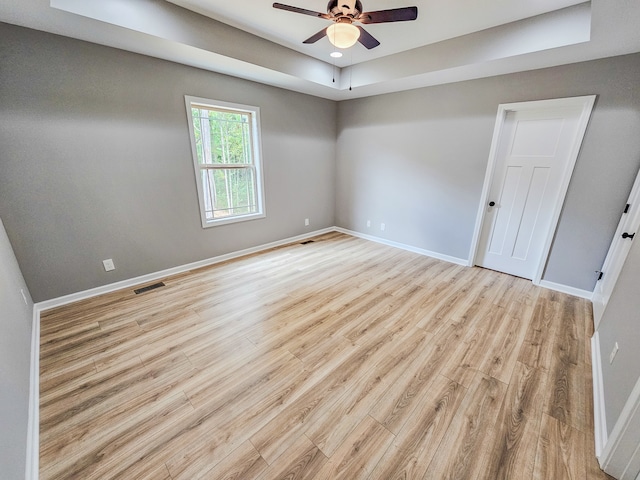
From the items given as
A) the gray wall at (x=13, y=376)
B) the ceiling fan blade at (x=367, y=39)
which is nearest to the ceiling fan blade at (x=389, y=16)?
the ceiling fan blade at (x=367, y=39)

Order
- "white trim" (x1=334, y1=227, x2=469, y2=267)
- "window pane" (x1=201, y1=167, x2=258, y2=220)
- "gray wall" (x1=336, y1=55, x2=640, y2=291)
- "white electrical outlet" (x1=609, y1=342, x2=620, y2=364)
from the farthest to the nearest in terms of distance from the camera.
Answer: "white trim" (x1=334, y1=227, x2=469, y2=267)
"window pane" (x1=201, y1=167, x2=258, y2=220)
"gray wall" (x1=336, y1=55, x2=640, y2=291)
"white electrical outlet" (x1=609, y1=342, x2=620, y2=364)

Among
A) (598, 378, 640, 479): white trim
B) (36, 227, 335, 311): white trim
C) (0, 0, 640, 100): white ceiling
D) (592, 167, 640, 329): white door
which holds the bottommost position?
(36, 227, 335, 311): white trim

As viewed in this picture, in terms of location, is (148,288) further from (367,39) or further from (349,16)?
(367,39)

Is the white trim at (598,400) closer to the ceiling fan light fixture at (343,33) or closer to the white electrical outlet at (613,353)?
the white electrical outlet at (613,353)

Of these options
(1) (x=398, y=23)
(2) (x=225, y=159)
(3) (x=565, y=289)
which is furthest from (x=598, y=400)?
(2) (x=225, y=159)

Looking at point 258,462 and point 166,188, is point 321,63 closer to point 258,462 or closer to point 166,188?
point 166,188

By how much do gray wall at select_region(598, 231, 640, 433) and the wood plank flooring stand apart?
0.20m

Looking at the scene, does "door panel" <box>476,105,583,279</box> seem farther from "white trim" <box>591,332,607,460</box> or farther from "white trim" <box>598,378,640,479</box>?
"white trim" <box>598,378,640,479</box>

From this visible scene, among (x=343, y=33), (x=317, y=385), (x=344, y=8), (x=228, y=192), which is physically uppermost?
(x=344, y=8)

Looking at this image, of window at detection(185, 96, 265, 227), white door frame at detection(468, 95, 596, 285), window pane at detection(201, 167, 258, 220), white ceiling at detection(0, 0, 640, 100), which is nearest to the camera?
white ceiling at detection(0, 0, 640, 100)

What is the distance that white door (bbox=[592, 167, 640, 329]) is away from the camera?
228 cm

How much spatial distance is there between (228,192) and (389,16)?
2926 millimetres

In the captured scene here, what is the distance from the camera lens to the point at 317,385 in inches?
69.5

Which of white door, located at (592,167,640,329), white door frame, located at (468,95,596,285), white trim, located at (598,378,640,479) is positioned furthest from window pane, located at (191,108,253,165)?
white door, located at (592,167,640,329)
